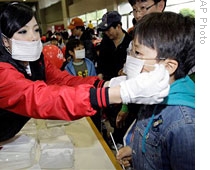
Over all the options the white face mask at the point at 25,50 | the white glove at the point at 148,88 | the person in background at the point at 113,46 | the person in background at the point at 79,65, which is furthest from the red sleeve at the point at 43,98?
the person in background at the point at 79,65

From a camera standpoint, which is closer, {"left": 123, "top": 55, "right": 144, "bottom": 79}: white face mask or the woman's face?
{"left": 123, "top": 55, "right": 144, "bottom": 79}: white face mask

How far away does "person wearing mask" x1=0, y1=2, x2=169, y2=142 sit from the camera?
0.73 meters

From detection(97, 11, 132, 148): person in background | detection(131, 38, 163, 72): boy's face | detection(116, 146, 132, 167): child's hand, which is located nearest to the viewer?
detection(131, 38, 163, 72): boy's face

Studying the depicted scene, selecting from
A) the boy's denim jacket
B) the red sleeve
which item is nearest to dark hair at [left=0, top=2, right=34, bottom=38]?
the red sleeve

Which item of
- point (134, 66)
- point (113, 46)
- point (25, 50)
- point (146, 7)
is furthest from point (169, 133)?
point (113, 46)

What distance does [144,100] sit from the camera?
725mm

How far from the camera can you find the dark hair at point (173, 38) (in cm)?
76

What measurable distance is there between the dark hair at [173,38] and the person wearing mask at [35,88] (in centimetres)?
10

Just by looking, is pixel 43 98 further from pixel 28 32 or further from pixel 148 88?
pixel 28 32

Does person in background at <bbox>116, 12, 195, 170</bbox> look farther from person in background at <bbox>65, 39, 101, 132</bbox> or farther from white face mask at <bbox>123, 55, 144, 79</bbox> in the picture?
person in background at <bbox>65, 39, 101, 132</bbox>

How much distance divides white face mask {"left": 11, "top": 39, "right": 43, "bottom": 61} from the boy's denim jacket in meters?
0.66

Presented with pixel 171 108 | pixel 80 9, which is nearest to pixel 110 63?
pixel 171 108
